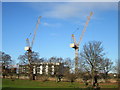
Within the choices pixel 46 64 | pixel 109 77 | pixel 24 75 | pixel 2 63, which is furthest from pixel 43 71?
pixel 109 77

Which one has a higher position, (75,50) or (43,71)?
(75,50)

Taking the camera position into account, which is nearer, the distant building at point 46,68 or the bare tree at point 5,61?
the bare tree at point 5,61

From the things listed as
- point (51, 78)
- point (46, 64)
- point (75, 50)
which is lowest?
point (51, 78)

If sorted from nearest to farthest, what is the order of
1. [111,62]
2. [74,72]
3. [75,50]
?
[111,62] < [74,72] < [75,50]

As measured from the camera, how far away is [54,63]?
233 ft

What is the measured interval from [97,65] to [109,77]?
16300mm

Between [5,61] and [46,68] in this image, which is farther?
[46,68]

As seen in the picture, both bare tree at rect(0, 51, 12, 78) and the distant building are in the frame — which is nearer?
bare tree at rect(0, 51, 12, 78)

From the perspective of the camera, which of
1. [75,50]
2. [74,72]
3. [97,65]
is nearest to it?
[97,65]

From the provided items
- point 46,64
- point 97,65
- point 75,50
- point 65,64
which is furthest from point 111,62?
point 75,50

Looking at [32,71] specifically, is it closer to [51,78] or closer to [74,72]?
[51,78]

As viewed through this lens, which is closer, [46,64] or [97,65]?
[97,65]

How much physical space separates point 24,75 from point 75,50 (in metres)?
30.8

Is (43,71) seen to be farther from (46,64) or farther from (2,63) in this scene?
(2,63)
